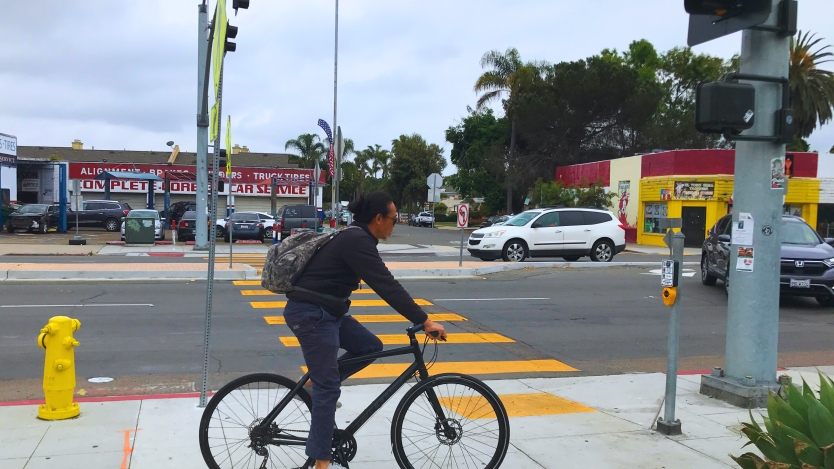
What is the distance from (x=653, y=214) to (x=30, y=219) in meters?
29.6

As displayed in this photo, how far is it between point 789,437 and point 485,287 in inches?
505

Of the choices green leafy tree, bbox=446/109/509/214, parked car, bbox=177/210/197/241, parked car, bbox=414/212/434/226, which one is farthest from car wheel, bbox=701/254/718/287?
parked car, bbox=414/212/434/226

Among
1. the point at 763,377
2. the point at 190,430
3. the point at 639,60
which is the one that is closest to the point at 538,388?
the point at 763,377

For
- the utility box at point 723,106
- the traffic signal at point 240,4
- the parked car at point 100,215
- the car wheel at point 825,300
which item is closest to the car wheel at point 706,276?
the car wheel at point 825,300

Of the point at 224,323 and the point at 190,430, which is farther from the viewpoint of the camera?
the point at 224,323

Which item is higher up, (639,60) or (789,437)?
(639,60)

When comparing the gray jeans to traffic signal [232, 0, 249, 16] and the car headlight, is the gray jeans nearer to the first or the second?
traffic signal [232, 0, 249, 16]

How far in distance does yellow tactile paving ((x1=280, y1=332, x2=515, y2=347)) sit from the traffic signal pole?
12.7 feet

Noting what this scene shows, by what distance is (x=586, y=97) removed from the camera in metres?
50.9

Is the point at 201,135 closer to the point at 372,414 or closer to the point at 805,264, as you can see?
the point at 805,264

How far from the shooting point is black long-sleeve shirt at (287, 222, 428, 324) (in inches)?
172

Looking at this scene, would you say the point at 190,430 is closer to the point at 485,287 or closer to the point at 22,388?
the point at 22,388

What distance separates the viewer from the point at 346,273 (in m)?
4.45

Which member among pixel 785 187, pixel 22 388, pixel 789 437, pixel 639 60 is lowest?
pixel 22 388
